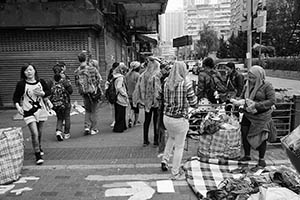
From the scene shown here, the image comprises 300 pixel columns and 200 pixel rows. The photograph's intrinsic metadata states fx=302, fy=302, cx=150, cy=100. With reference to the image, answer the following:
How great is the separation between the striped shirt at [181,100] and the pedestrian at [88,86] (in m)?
3.25

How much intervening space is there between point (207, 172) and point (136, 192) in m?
1.22

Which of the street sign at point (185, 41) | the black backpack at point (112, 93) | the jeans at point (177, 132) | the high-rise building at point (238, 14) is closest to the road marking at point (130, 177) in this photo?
the jeans at point (177, 132)

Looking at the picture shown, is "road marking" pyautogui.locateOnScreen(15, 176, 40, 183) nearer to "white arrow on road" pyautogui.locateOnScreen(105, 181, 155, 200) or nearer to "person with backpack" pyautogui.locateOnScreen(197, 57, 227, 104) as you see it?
"white arrow on road" pyautogui.locateOnScreen(105, 181, 155, 200)

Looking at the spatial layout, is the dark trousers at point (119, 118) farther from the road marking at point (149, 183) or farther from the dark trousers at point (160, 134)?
the road marking at point (149, 183)

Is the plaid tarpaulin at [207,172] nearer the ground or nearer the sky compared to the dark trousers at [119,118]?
nearer the ground

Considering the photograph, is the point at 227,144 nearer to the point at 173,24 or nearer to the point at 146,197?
the point at 146,197

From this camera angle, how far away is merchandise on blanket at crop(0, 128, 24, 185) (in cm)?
456

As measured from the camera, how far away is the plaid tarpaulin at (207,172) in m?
4.35

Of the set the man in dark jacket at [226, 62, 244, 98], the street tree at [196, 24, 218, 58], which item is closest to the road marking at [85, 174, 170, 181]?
the man in dark jacket at [226, 62, 244, 98]

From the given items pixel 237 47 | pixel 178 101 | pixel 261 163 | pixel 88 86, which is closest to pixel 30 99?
pixel 88 86

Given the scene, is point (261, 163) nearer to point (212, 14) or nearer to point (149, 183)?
point (149, 183)

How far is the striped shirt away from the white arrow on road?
3.75ft

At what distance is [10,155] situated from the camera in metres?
4.64

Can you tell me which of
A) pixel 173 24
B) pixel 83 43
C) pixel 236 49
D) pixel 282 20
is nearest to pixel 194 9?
pixel 173 24
